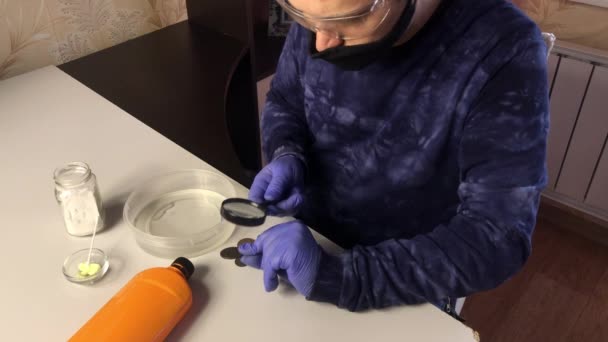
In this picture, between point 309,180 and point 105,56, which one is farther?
point 105,56

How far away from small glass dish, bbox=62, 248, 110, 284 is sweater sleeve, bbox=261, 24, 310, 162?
1.13ft

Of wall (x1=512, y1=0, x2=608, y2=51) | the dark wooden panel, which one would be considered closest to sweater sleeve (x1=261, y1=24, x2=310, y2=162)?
the dark wooden panel

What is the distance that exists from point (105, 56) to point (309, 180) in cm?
81

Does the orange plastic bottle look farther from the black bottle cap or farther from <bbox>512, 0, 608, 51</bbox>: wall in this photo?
<bbox>512, 0, 608, 51</bbox>: wall

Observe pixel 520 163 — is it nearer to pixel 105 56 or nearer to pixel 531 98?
pixel 531 98

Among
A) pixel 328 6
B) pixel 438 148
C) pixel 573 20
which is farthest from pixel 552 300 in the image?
pixel 328 6

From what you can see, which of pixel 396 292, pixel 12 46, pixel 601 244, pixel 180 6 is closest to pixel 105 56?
pixel 12 46

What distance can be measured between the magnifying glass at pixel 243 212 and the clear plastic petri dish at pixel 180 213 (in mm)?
42

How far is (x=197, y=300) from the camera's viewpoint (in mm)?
740

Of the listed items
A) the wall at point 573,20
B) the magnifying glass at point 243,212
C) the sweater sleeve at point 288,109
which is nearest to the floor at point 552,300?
the wall at point 573,20

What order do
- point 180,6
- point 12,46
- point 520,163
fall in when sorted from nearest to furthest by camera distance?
point 520,163, point 12,46, point 180,6

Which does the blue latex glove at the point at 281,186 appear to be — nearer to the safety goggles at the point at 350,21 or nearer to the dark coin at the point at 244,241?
the dark coin at the point at 244,241

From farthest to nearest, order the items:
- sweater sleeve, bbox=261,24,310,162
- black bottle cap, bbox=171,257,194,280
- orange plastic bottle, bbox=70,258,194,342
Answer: sweater sleeve, bbox=261,24,310,162, black bottle cap, bbox=171,257,194,280, orange plastic bottle, bbox=70,258,194,342

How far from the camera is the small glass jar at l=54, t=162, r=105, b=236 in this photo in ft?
2.73
